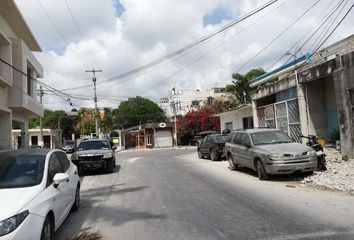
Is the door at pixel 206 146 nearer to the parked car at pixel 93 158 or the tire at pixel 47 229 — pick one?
the parked car at pixel 93 158

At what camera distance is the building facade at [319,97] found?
1636 centimetres

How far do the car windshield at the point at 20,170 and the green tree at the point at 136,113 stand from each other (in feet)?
282

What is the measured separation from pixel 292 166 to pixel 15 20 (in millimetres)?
18381

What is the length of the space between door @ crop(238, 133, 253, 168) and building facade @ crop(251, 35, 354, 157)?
14.0 ft

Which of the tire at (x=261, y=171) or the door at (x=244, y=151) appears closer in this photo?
the tire at (x=261, y=171)

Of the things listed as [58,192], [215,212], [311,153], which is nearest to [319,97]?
[311,153]

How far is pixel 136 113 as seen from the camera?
310ft

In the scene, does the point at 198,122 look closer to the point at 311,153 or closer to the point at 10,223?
the point at 311,153

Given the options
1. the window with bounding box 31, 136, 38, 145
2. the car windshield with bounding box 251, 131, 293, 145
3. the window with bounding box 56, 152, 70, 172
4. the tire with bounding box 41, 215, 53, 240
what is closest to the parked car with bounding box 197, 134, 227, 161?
the car windshield with bounding box 251, 131, 293, 145

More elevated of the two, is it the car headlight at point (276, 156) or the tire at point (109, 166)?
the car headlight at point (276, 156)

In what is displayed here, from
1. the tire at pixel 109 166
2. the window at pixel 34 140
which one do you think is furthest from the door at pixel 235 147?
the window at pixel 34 140

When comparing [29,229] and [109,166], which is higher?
[109,166]

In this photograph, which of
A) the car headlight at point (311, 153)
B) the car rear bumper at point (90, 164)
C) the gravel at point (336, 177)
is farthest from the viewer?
Result: the car rear bumper at point (90, 164)

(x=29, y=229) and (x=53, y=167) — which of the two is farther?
(x=53, y=167)
